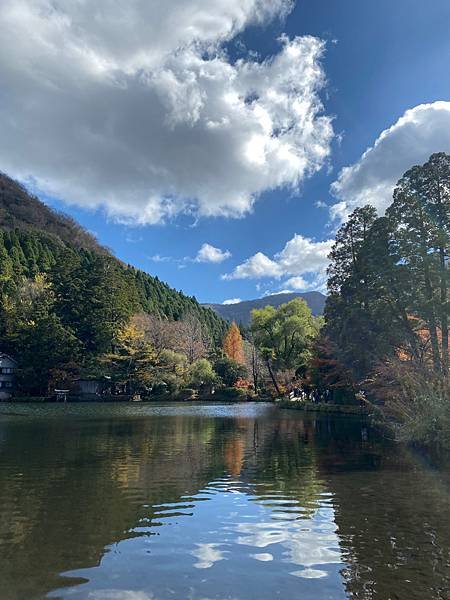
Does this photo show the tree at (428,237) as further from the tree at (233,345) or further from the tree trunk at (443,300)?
the tree at (233,345)

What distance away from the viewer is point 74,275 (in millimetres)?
59000

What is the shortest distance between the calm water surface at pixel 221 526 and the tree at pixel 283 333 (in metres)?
41.2

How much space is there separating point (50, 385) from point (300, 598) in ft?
170

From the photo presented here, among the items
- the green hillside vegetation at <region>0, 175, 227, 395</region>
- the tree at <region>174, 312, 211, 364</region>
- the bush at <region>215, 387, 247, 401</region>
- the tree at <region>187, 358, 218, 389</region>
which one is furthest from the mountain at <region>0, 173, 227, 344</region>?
the bush at <region>215, 387, 247, 401</region>

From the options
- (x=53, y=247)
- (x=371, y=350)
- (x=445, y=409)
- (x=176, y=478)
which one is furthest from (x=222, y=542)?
(x=53, y=247)

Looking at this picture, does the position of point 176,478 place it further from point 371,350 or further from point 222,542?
point 371,350

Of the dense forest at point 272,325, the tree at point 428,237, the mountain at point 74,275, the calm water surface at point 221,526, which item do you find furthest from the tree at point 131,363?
the calm water surface at point 221,526

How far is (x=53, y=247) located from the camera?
84.0 metres

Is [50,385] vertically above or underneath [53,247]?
underneath

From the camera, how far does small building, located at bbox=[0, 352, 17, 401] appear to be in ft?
173

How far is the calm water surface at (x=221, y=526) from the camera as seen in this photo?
4.71m

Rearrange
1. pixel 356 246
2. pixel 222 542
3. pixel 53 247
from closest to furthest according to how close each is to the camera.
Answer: pixel 222 542 → pixel 356 246 → pixel 53 247

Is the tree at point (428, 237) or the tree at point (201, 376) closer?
the tree at point (428, 237)

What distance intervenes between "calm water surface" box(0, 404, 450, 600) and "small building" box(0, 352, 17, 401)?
1709 inches
